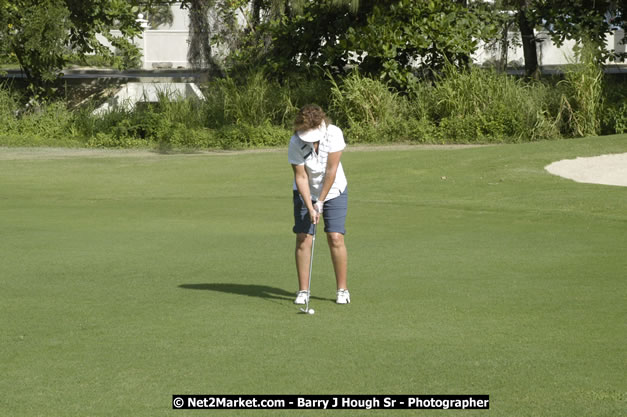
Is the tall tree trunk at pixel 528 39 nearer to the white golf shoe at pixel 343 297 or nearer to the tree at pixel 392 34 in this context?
the tree at pixel 392 34

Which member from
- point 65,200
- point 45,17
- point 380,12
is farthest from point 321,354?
point 45,17

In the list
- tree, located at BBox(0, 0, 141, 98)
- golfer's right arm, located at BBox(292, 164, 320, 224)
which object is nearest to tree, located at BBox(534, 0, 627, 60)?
tree, located at BBox(0, 0, 141, 98)

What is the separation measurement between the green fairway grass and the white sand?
71.8 inches

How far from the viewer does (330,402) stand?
17.0 feet

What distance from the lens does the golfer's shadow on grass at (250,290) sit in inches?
317

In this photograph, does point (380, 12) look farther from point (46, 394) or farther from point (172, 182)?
point (46, 394)

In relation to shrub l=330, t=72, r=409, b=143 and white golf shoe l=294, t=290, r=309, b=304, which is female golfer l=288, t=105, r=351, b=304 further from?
shrub l=330, t=72, r=409, b=143

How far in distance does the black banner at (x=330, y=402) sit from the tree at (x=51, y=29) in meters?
24.2

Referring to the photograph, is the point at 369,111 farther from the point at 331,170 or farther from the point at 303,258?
the point at 331,170

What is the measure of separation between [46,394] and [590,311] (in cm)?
406

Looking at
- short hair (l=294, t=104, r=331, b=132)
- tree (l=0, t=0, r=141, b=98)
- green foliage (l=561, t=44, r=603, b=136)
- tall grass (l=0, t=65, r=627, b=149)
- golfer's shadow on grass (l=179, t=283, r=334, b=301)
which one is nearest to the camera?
short hair (l=294, t=104, r=331, b=132)

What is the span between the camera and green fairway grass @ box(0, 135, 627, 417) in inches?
214

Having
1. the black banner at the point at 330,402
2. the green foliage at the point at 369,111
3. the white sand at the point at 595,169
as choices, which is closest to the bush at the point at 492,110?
the green foliage at the point at 369,111

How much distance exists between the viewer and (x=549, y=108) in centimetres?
2450
